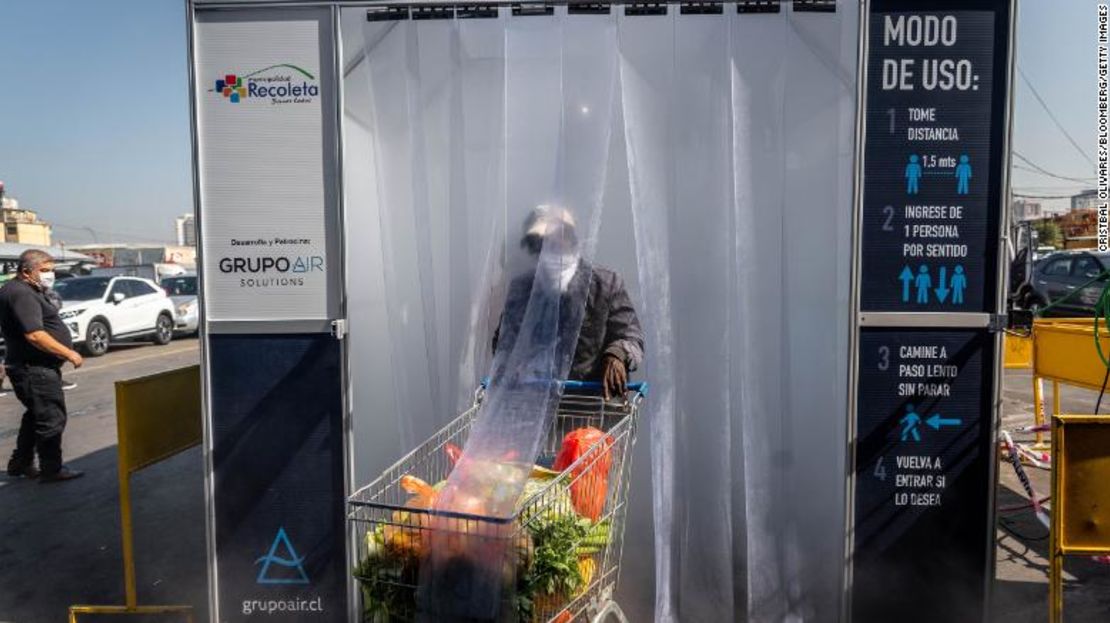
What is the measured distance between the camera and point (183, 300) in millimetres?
18953

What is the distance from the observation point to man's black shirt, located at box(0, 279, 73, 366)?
6367mm

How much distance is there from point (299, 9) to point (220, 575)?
2646mm

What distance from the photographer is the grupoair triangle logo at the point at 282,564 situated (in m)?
3.73

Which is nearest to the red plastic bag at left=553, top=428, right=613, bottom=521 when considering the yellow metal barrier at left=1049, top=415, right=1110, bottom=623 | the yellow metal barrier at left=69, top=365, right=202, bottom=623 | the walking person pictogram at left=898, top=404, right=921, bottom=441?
the walking person pictogram at left=898, top=404, right=921, bottom=441

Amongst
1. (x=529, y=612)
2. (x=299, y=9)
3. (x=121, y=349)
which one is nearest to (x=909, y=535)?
(x=529, y=612)

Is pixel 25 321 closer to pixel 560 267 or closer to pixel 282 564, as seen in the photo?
pixel 282 564

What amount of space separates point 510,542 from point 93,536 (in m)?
4.31

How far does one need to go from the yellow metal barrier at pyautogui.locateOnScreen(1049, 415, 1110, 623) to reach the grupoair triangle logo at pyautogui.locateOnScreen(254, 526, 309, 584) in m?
3.31

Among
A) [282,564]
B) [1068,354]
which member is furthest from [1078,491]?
[282,564]

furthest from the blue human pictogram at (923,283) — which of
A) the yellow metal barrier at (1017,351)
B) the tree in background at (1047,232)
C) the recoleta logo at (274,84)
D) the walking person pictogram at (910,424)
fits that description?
the tree in background at (1047,232)

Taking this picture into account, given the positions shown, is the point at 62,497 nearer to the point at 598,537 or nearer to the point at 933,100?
the point at 598,537

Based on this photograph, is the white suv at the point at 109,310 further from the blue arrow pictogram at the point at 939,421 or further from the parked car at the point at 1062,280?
the parked car at the point at 1062,280

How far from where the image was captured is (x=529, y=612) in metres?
2.69

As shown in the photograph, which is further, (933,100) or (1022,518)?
(1022,518)
